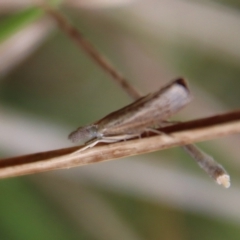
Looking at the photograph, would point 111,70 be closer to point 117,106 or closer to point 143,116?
point 143,116

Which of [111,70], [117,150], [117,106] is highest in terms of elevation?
[117,106]

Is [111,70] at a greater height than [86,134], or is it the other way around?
[111,70]

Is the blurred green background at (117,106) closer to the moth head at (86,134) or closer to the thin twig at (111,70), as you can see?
the thin twig at (111,70)

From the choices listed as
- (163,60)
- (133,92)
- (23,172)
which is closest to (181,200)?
(163,60)

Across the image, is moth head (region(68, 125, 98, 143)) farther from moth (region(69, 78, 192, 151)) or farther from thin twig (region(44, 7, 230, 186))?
thin twig (region(44, 7, 230, 186))

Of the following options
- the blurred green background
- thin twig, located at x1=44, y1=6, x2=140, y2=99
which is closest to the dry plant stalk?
thin twig, located at x1=44, y1=6, x2=140, y2=99

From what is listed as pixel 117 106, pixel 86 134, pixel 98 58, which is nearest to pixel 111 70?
→ pixel 98 58

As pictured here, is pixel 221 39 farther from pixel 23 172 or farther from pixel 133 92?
pixel 23 172
